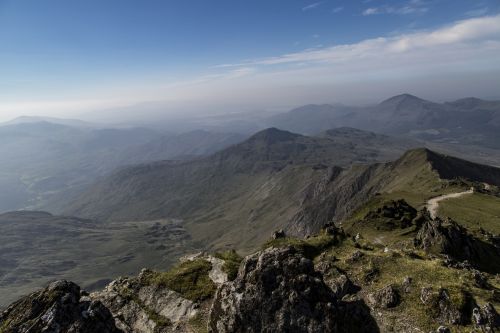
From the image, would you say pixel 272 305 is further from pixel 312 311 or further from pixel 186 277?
pixel 186 277

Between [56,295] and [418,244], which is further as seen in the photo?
[418,244]

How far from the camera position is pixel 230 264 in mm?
46219

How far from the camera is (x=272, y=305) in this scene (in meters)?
28.6

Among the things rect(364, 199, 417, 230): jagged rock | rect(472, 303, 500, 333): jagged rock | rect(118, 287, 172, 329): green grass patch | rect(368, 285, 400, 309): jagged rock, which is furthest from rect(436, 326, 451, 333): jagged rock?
rect(364, 199, 417, 230): jagged rock

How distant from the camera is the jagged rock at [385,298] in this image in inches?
1426

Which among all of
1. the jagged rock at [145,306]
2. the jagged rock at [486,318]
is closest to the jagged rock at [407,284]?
the jagged rock at [486,318]

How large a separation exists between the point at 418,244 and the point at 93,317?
67.5m

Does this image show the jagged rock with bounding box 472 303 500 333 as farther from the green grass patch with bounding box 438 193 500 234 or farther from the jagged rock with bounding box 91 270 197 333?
the green grass patch with bounding box 438 193 500 234

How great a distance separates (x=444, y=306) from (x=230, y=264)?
23.5 metres

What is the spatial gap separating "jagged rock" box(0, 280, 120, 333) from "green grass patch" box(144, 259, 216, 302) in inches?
511

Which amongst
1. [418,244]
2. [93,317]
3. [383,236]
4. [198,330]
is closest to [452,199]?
[383,236]

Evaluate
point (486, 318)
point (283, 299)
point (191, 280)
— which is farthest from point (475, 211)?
point (283, 299)

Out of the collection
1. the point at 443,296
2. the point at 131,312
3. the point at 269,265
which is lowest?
the point at 131,312

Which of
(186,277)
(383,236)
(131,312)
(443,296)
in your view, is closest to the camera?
(443,296)
